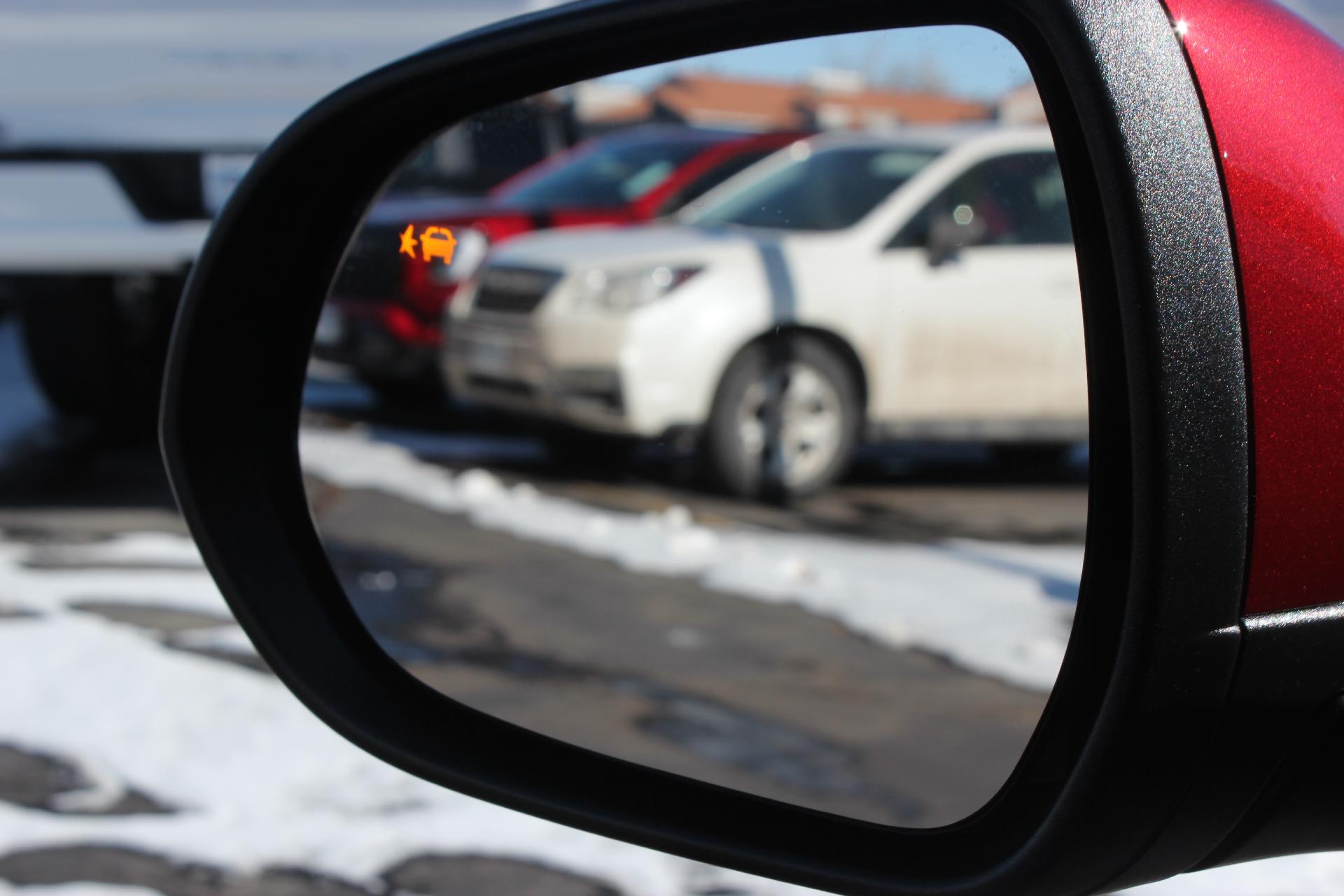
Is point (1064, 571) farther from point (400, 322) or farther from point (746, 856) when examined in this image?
point (746, 856)

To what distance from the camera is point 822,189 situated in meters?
3.28

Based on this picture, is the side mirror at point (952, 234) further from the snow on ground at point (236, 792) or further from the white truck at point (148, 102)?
the white truck at point (148, 102)

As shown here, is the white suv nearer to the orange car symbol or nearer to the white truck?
the white truck

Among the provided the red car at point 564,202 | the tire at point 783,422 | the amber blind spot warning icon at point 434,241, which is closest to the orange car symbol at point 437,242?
the amber blind spot warning icon at point 434,241

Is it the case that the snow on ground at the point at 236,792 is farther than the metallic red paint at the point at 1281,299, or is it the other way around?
the snow on ground at the point at 236,792

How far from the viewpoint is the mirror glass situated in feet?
6.24

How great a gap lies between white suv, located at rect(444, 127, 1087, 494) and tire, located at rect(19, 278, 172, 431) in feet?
4.85

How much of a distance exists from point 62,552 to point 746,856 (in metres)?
4.76

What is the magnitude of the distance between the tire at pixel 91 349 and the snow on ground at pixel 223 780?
258 cm

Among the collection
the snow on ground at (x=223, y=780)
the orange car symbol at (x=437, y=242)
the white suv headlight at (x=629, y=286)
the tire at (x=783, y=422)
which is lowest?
the snow on ground at (x=223, y=780)

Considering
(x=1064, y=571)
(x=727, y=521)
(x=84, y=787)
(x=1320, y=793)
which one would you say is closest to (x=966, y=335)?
(x=1064, y=571)

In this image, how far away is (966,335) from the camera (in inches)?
177

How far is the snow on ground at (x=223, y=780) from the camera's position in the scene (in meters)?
2.78

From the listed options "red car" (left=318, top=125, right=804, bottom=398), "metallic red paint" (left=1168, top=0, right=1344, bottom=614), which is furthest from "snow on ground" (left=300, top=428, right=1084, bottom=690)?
"metallic red paint" (left=1168, top=0, right=1344, bottom=614)
